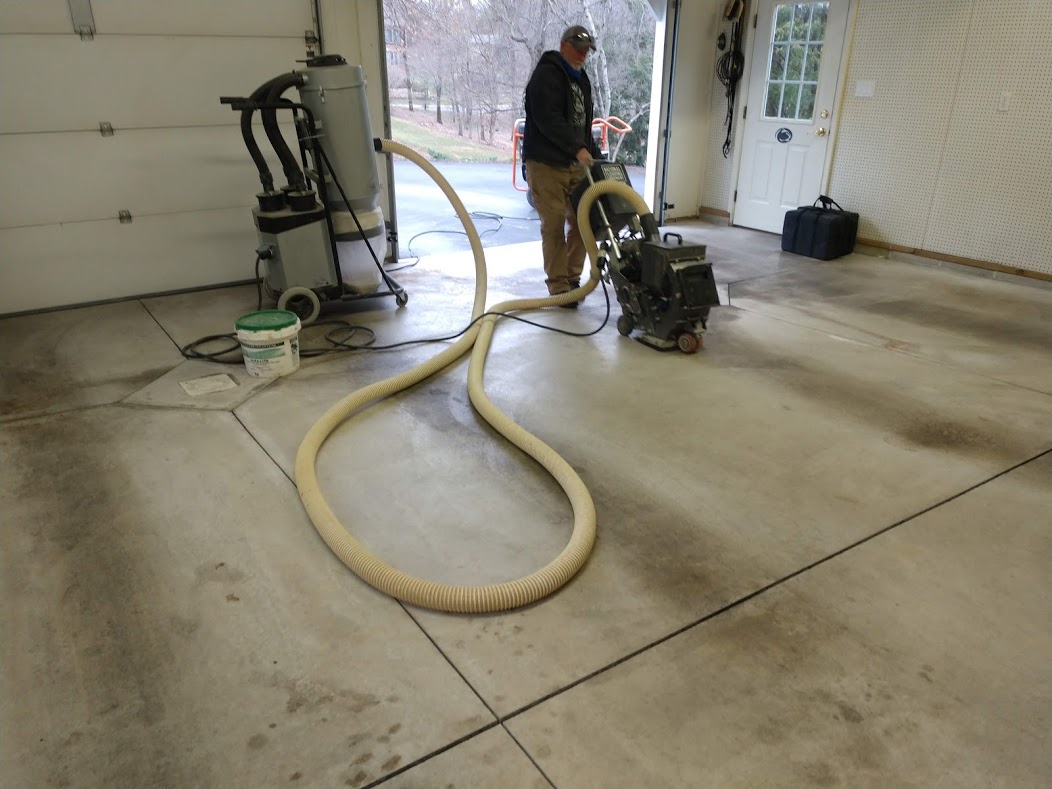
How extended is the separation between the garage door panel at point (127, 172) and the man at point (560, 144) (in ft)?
6.01

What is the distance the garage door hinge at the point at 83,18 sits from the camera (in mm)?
4176

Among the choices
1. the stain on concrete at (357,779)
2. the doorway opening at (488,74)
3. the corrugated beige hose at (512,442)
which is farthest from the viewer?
the doorway opening at (488,74)

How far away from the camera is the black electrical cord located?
6.57m

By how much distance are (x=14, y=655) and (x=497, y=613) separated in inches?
49.0

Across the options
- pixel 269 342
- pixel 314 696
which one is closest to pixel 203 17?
pixel 269 342

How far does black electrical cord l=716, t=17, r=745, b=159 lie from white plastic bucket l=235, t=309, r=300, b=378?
4996mm

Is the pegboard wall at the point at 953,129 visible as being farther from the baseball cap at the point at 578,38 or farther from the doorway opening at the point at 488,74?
the doorway opening at the point at 488,74

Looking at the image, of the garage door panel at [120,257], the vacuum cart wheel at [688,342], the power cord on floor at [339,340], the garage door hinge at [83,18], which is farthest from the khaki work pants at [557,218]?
the garage door hinge at [83,18]

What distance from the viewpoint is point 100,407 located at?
10.7 feet

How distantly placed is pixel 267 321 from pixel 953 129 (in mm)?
5030

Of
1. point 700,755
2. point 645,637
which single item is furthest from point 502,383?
point 700,755

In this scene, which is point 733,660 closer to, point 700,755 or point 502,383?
point 700,755

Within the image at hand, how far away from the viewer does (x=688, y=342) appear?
387cm

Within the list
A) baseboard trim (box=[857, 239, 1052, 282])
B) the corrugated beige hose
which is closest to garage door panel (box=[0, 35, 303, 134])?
the corrugated beige hose
